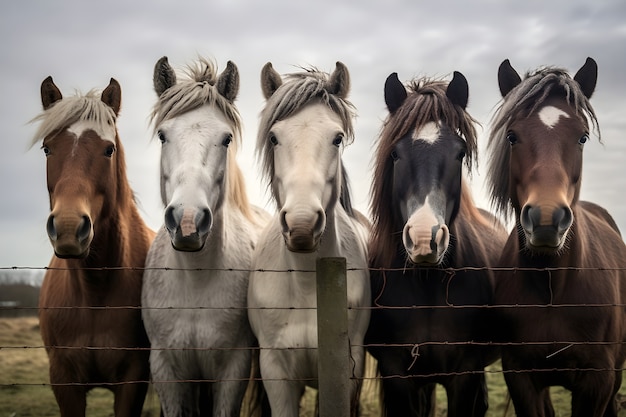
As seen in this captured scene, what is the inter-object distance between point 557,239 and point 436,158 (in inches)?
33.8

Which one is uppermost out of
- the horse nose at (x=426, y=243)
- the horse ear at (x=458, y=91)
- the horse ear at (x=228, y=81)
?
the horse ear at (x=228, y=81)

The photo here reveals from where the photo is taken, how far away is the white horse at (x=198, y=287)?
3.78 m

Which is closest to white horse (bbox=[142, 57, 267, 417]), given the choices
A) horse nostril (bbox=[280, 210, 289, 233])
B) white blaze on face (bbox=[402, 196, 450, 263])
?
horse nostril (bbox=[280, 210, 289, 233])

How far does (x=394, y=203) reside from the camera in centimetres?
401

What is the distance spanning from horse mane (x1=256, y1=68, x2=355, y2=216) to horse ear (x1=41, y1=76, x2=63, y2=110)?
1527 mm

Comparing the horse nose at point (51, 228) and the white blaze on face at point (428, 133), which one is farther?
the white blaze on face at point (428, 133)

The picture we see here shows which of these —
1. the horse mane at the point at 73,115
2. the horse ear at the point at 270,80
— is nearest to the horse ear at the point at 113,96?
the horse mane at the point at 73,115

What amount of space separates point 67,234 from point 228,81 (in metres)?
1.56

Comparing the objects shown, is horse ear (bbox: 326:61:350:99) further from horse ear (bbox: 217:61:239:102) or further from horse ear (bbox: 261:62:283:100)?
horse ear (bbox: 217:61:239:102)

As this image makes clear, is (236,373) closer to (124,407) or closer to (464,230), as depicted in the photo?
(124,407)

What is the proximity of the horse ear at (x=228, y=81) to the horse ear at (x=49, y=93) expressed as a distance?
1.17 m

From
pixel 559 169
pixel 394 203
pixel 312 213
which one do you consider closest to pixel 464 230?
pixel 394 203

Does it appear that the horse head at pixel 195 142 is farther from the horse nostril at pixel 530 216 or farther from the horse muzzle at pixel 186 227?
the horse nostril at pixel 530 216

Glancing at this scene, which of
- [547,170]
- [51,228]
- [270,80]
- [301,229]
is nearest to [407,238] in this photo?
[301,229]
